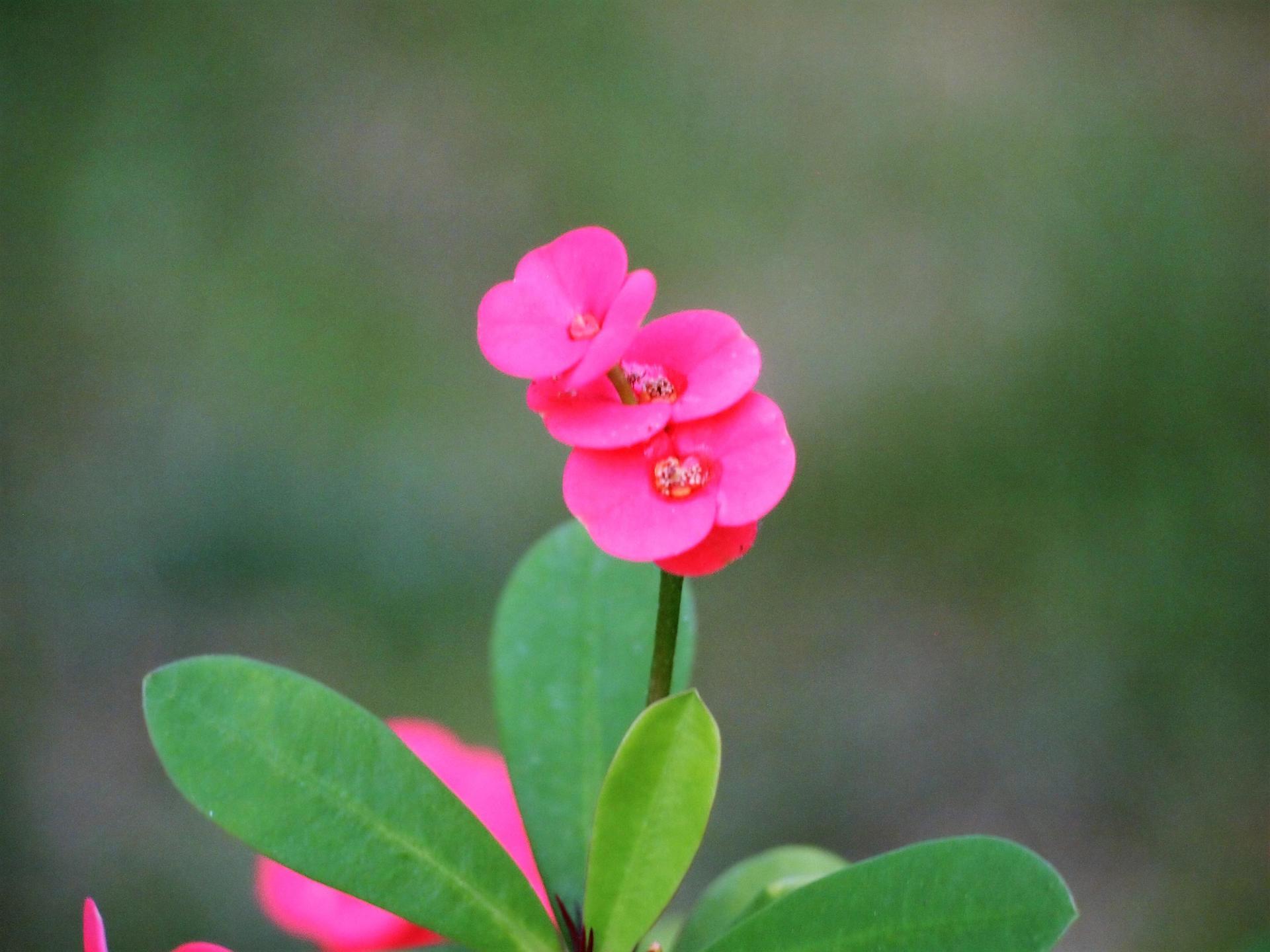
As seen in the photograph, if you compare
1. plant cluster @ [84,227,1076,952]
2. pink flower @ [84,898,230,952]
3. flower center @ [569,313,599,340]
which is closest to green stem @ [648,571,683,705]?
plant cluster @ [84,227,1076,952]

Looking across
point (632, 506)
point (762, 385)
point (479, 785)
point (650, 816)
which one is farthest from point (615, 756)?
point (762, 385)

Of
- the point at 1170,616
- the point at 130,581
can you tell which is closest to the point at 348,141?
the point at 130,581

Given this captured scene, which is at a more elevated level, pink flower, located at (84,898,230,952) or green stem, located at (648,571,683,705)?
green stem, located at (648,571,683,705)

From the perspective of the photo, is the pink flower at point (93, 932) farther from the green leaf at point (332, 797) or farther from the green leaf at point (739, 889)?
the green leaf at point (739, 889)

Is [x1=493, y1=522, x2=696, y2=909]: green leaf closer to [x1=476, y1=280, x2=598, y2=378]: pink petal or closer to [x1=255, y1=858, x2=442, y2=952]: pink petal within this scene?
[x1=255, y1=858, x2=442, y2=952]: pink petal

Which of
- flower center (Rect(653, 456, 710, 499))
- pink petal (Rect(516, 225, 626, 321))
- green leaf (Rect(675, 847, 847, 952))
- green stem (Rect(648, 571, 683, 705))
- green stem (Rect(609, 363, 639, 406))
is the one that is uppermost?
pink petal (Rect(516, 225, 626, 321))
